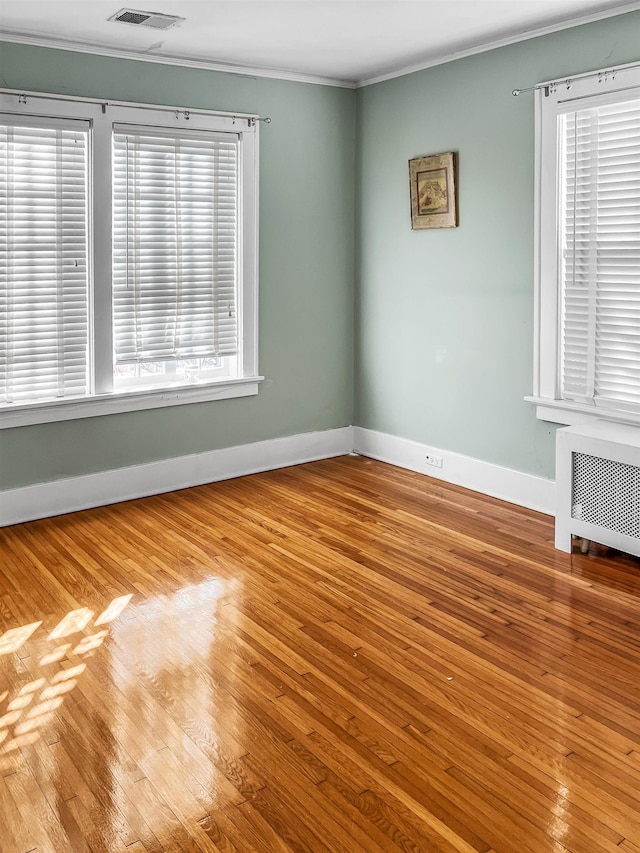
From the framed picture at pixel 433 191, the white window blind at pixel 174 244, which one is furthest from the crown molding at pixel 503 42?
the white window blind at pixel 174 244

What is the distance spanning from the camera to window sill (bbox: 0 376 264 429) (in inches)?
176

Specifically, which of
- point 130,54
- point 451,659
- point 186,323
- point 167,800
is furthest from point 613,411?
point 130,54

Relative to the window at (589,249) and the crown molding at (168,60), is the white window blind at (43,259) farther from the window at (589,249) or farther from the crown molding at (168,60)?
the window at (589,249)

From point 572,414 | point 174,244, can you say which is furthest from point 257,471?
point 572,414

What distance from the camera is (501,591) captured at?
141 inches

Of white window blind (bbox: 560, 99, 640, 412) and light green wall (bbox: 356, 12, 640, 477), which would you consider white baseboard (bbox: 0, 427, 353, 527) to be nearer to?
light green wall (bbox: 356, 12, 640, 477)

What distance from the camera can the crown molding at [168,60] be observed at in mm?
4230

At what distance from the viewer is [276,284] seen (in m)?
5.46

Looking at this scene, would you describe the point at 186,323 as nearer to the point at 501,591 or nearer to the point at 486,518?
the point at 486,518

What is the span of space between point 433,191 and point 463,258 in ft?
1.64

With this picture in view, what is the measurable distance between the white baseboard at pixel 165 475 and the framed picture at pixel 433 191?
1699 millimetres

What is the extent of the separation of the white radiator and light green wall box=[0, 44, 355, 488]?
7.34ft

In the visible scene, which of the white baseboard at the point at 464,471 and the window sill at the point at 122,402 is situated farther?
the white baseboard at the point at 464,471

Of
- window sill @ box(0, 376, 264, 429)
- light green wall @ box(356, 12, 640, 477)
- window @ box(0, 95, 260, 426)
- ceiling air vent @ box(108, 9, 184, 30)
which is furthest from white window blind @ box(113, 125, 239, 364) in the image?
light green wall @ box(356, 12, 640, 477)
